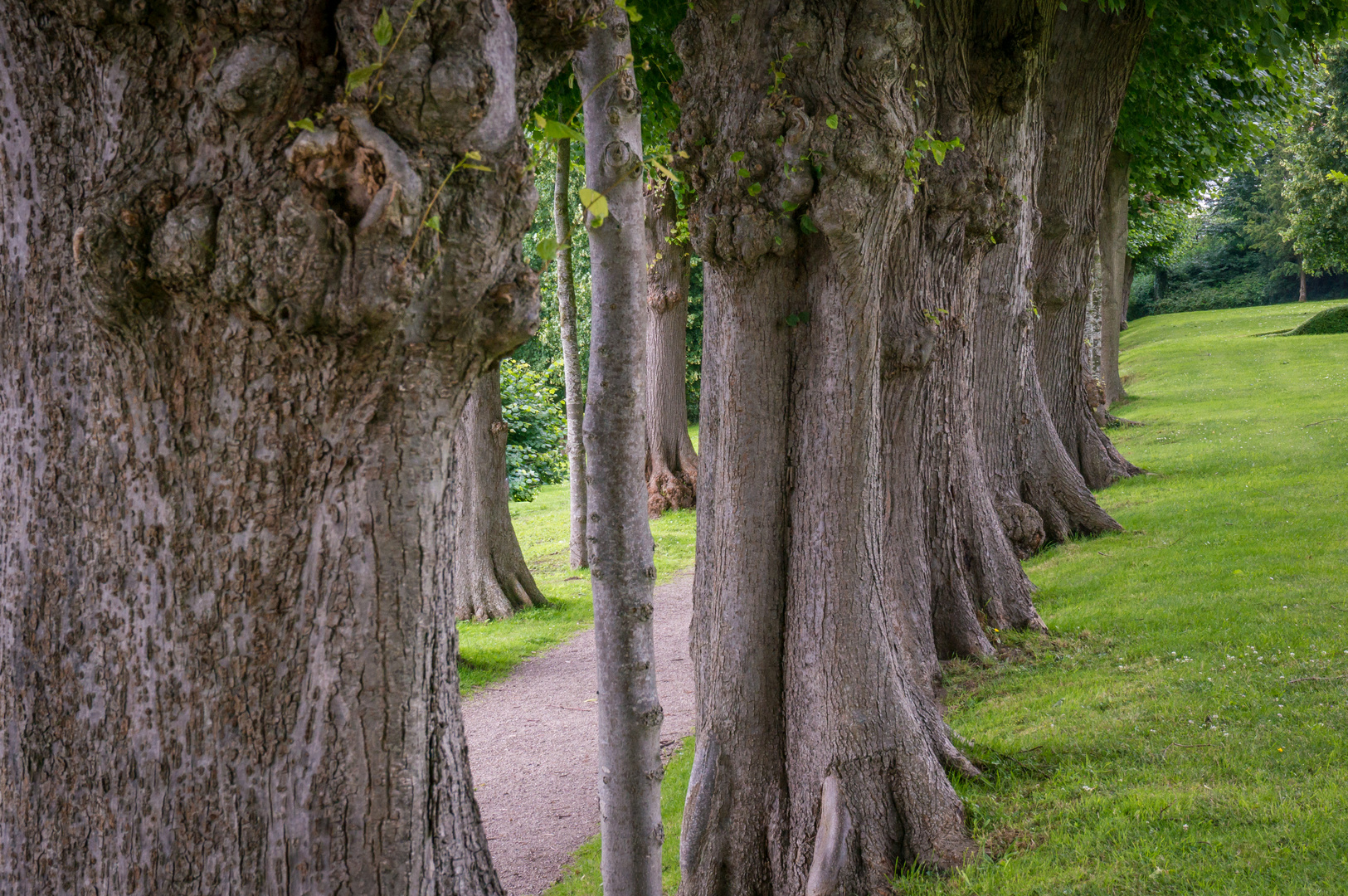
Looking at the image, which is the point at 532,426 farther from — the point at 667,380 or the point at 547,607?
the point at 547,607

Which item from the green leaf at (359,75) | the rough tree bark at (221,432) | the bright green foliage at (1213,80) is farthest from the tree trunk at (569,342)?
the green leaf at (359,75)

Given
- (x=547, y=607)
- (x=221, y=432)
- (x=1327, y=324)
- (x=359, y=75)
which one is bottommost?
(x=547, y=607)

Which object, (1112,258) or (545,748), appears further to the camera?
(1112,258)

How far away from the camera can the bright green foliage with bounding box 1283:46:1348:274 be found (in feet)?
82.0

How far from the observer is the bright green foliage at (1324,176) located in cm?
2498

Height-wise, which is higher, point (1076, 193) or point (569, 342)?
point (1076, 193)

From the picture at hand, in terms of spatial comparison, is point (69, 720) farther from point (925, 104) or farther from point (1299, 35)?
point (1299, 35)

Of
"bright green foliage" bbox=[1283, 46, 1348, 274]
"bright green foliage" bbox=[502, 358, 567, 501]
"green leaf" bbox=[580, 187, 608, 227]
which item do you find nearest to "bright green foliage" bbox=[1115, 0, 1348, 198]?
"green leaf" bbox=[580, 187, 608, 227]

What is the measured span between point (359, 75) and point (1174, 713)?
562 centimetres

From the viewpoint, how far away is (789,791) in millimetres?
4656

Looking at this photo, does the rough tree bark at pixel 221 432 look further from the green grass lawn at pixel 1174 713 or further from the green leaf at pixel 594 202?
the green grass lawn at pixel 1174 713

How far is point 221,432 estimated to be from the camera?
2.13m

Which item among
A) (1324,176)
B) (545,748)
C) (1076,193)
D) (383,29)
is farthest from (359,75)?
(1324,176)

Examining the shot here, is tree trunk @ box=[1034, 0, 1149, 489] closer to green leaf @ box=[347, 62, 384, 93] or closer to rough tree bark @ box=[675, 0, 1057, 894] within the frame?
rough tree bark @ box=[675, 0, 1057, 894]
